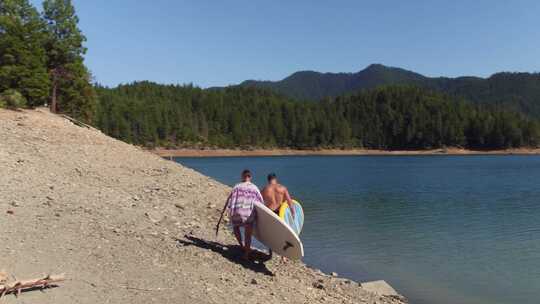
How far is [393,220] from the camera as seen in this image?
26.6 metres

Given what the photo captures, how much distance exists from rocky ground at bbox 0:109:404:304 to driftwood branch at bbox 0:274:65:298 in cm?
14

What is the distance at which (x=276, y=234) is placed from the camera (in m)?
11.6

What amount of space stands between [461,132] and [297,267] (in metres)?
196

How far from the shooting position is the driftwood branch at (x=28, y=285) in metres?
7.89

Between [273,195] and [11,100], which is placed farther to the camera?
[11,100]

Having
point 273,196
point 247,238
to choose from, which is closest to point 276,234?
point 247,238

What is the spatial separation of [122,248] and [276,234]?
10.6 ft

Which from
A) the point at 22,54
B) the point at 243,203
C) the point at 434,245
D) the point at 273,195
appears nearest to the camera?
the point at 243,203

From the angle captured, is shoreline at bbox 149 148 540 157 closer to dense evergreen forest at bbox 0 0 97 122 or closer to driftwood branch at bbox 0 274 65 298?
dense evergreen forest at bbox 0 0 97 122

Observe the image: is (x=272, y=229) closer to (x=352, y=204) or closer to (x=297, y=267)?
(x=297, y=267)

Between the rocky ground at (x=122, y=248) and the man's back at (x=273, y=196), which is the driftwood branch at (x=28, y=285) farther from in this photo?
the man's back at (x=273, y=196)

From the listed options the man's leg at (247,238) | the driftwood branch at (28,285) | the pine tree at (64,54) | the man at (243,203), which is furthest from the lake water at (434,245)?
the pine tree at (64,54)

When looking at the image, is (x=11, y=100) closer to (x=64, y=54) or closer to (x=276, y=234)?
(x=64, y=54)

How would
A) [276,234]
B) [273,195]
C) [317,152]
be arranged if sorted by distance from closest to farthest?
[276,234], [273,195], [317,152]
